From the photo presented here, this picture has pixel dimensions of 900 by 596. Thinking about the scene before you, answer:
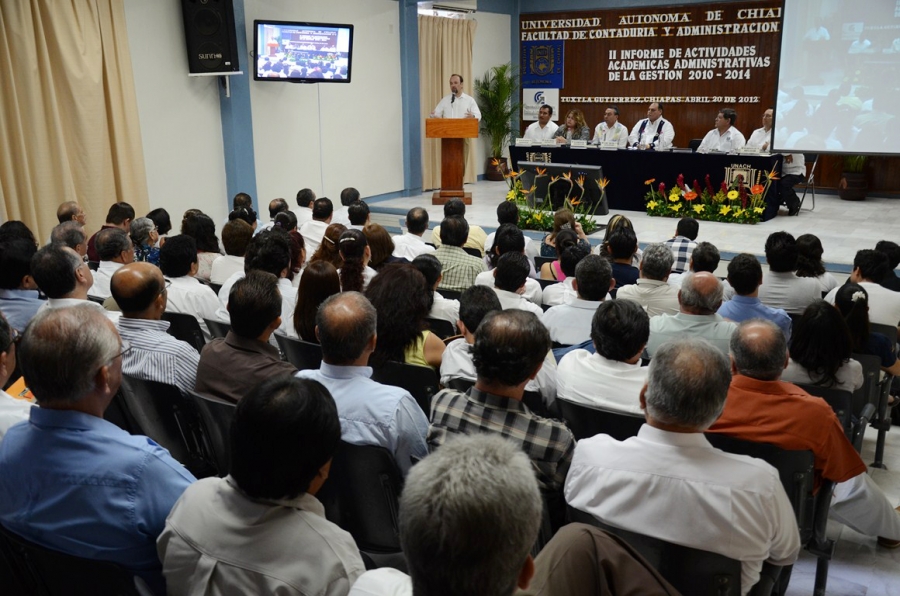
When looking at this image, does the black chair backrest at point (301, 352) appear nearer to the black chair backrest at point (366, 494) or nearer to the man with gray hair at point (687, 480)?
the black chair backrest at point (366, 494)

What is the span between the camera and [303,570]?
4.61 feet

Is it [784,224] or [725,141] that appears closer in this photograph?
[784,224]

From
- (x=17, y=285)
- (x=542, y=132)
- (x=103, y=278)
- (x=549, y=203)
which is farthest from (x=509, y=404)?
(x=542, y=132)

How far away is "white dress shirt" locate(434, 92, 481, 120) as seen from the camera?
10.5 meters

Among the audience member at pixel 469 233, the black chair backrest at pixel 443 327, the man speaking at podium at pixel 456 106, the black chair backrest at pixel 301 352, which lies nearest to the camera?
the black chair backrest at pixel 301 352

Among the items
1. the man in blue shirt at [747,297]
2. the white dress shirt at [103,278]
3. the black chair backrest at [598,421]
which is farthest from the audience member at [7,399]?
the man in blue shirt at [747,297]

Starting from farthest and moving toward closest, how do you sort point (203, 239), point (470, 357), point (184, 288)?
point (203, 239)
point (184, 288)
point (470, 357)

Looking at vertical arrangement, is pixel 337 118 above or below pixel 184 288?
above

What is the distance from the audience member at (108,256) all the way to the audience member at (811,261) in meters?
3.85

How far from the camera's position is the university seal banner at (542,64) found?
1257cm

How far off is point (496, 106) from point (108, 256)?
886 cm

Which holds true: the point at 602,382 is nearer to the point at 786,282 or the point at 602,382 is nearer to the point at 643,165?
the point at 786,282

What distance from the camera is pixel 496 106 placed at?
12.3 metres

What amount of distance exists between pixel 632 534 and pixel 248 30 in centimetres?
804
